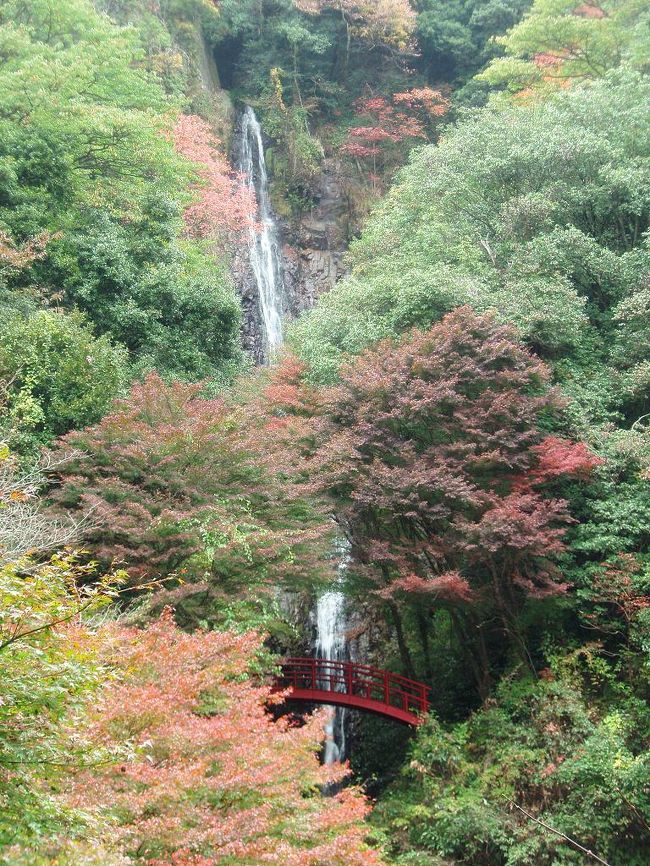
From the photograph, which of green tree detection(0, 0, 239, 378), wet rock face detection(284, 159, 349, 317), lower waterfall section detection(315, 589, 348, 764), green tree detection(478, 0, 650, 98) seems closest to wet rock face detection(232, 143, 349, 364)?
wet rock face detection(284, 159, 349, 317)

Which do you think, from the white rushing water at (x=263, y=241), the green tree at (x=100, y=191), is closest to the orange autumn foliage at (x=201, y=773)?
the green tree at (x=100, y=191)

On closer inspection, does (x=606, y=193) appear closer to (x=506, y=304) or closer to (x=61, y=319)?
(x=506, y=304)

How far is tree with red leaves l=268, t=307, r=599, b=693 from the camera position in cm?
1154

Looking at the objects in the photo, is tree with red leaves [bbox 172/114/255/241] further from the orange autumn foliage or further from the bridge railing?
the orange autumn foliage

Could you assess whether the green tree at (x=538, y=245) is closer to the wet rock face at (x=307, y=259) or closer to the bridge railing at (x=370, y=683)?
the bridge railing at (x=370, y=683)

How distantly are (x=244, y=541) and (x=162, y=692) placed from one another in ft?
12.0

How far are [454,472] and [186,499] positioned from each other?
14.7 ft

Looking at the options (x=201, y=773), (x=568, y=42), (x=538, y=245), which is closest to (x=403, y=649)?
(x=201, y=773)

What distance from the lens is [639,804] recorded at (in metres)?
9.21

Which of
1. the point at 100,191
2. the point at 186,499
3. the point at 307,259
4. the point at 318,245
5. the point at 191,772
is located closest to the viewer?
the point at 191,772

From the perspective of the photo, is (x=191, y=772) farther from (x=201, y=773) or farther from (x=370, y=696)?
(x=370, y=696)

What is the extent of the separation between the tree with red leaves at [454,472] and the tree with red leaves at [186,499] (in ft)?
3.98

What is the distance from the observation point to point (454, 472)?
12078 mm

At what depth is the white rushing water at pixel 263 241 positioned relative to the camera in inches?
1035
